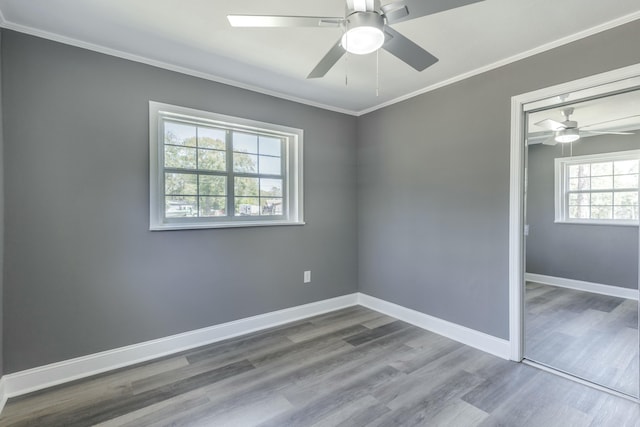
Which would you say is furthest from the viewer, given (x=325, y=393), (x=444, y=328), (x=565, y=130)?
(x=444, y=328)

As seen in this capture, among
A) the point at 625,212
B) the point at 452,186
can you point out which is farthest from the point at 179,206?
the point at 625,212

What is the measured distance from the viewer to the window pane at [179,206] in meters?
2.70

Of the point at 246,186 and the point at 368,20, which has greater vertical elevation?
the point at 368,20

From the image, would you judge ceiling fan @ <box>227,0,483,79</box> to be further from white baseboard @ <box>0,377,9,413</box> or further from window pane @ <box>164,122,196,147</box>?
white baseboard @ <box>0,377,9,413</box>

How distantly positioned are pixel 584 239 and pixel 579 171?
0.58 meters

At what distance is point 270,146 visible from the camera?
11.0ft

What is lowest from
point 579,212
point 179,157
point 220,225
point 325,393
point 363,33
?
point 325,393

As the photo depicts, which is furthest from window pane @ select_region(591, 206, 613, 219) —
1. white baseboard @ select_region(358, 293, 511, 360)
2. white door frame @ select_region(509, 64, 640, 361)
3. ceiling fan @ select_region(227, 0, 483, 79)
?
ceiling fan @ select_region(227, 0, 483, 79)

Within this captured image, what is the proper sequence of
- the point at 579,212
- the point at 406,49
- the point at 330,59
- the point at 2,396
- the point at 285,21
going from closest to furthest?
the point at 285,21 → the point at 406,49 → the point at 330,59 → the point at 2,396 → the point at 579,212

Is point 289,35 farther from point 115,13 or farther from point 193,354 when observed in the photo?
point 193,354

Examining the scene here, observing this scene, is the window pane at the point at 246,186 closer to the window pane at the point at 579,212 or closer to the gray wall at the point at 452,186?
the gray wall at the point at 452,186

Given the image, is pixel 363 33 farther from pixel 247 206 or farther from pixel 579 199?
pixel 579 199

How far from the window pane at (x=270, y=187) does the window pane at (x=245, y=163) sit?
178mm

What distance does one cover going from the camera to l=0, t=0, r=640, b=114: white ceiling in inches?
73.0
